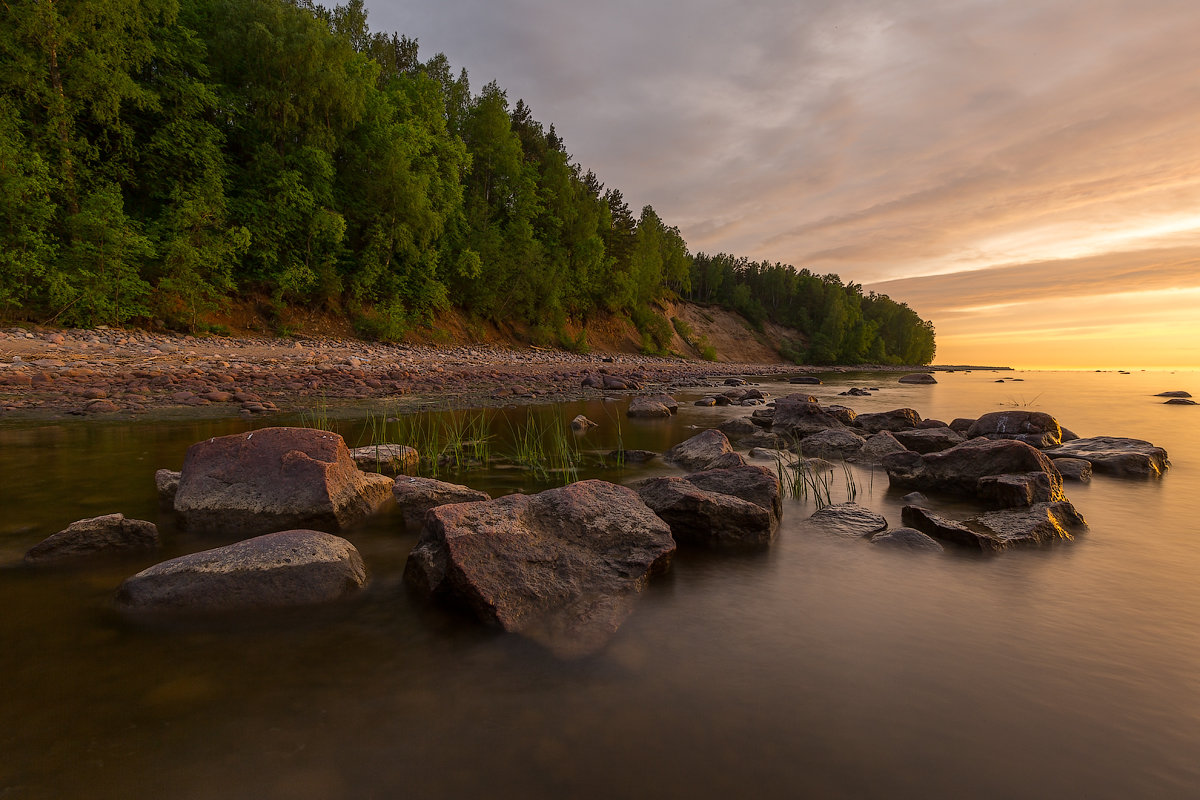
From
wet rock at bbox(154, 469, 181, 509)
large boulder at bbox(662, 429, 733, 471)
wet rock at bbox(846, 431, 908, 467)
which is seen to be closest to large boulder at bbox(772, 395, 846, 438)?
wet rock at bbox(846, 431, 908, 467)

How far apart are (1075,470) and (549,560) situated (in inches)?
315

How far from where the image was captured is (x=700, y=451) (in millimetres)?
7629

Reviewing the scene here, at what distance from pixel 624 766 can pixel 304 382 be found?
1657cm

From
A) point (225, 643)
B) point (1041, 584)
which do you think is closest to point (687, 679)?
point (225, 643)

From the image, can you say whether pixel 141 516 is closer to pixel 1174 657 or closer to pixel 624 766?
pixel 624 766

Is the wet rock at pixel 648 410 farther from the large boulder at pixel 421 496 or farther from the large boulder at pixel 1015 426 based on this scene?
the large boulder at pixel 421 496

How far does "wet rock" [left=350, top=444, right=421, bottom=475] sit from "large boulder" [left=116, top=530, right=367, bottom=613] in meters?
3.28

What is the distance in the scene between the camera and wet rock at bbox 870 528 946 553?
14.3 ft

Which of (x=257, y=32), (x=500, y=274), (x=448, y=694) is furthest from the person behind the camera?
(x=500, y=274)

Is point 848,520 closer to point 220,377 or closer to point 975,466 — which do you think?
point 975,466

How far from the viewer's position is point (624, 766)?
195 centimetres

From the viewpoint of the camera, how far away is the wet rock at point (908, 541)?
4.34m

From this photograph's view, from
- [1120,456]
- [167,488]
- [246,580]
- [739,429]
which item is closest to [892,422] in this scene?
[739,429]

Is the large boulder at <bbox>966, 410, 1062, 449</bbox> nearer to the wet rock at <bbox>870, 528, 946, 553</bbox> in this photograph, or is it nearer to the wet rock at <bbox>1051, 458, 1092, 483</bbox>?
the wet rock at <bbox>1051, 458, 1092, 483</bbox>
